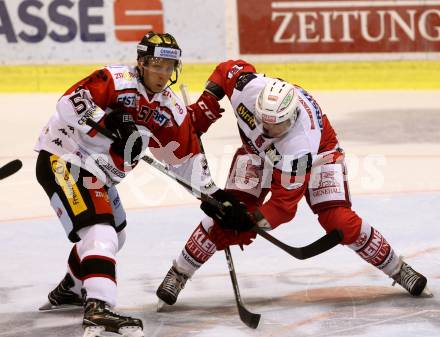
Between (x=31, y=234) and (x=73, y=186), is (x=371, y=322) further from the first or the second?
(x=31, y=234)

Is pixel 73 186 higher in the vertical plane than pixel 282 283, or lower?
higher

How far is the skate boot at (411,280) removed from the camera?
A: 17.2 feet

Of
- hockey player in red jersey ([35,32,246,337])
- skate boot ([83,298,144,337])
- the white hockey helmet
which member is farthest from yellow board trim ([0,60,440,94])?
skate boot ([83,298,144,337])

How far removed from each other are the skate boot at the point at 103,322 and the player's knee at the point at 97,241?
20 cm

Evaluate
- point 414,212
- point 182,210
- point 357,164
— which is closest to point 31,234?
point 182,210

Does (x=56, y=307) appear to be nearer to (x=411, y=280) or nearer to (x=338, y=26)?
(x=411, y=280)

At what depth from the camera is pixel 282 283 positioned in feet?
18.5

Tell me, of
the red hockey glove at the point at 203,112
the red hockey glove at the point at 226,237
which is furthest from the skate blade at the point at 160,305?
the red hockey glove at the point at 203,112

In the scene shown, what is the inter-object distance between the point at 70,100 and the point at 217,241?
0.93m

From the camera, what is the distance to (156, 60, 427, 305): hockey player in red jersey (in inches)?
194

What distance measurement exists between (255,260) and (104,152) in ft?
4.74

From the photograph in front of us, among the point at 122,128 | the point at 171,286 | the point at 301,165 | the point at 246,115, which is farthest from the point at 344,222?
the point at 122,128

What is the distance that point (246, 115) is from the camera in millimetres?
Result: 5156

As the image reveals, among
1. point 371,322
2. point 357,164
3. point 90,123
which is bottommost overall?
point 357,164
